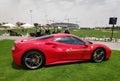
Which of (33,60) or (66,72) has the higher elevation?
(33,60)

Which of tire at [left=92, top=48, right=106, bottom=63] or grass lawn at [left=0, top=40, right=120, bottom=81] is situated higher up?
tire at [left=92, top=48, right=106, bottom=63]

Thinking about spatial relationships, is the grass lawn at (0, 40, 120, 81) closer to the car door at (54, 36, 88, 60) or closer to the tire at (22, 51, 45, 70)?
the tire at (22, 51, 45, 70)

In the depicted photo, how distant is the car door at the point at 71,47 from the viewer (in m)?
7.56

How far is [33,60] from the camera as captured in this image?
707 cm

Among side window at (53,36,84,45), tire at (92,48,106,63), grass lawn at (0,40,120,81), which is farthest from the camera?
tire at (92,48,106,63)

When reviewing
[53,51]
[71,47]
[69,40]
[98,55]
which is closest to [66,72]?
[53,51]

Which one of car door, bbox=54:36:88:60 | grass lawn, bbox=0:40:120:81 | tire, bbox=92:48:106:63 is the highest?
car door, bbox=54:36:88:60

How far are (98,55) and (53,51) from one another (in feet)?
7.47

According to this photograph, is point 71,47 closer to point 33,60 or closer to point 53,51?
point 53,51

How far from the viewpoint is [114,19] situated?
22.9 m

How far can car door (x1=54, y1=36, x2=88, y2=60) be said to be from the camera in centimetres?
756

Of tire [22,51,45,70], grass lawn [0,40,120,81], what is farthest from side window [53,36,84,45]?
tire [22,51,45,70]

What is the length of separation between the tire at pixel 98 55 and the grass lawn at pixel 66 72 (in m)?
0.33

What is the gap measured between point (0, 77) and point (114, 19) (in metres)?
19.3
